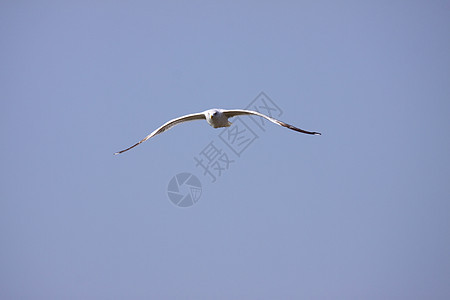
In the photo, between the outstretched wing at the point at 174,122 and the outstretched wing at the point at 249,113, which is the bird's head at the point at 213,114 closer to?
the outstretched wing at the point at 249,113

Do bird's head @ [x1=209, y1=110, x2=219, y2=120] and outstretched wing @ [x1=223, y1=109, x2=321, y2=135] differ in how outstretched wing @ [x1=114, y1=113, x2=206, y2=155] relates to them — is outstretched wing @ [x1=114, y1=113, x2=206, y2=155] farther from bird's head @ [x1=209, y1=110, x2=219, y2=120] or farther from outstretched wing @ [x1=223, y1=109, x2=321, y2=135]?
outstretched wing @ [x1=223, y1=109, x2=321, y2=135]

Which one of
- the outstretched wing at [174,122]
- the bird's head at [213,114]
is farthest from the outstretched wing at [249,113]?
the outstretched wing at [174,122]

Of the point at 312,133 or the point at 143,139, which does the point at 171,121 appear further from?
the point at 312,133

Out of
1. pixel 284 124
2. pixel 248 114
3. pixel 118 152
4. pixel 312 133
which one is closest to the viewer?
pixel 312 133

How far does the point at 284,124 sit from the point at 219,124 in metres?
3.11

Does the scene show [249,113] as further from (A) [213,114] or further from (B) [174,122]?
(B) [174,122]

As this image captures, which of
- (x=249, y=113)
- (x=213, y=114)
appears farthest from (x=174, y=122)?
(x=249, y=113)

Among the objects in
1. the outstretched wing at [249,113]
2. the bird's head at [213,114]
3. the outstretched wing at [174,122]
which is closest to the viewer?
the outstretched wing at [249,113]

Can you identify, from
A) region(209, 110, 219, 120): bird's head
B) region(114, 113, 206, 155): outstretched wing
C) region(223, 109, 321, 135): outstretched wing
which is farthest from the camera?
region(114, 113, 206, 155): outstretched wing

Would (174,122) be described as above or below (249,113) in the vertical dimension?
above

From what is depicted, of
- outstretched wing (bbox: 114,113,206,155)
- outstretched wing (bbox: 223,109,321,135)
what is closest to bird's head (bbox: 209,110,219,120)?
outstretched wing (bbox: 223,109,321,135)

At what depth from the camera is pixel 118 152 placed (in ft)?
76.3

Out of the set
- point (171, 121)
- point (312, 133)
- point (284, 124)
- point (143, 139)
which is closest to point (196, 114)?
point (171, 121)

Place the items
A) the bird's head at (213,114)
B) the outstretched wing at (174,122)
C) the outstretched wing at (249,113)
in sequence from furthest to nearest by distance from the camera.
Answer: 1. the outstretched wing at (174,122)
2. the bird's head at (213,114)
3. the outstretched wing at (249,113)
